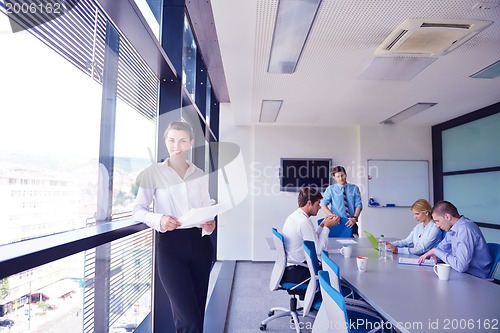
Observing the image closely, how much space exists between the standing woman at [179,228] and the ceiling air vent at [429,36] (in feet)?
7.03

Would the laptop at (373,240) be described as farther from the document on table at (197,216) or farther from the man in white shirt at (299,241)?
the document on table at (197,216)

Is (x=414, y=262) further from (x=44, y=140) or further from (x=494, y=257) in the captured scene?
(x=44, y=140)

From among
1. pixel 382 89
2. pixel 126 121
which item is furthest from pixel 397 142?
pixel 126 121

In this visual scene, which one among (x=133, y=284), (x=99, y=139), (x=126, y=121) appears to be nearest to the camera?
(x=99, y=139)

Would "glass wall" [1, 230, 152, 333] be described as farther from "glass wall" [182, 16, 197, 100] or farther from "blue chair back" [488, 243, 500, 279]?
"blue chair back" [488, 243, 500, 279]

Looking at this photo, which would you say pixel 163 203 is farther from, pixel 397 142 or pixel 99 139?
pixel 397 142

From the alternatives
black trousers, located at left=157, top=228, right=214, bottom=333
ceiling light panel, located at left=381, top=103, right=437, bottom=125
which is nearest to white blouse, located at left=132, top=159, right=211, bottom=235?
black trousers, located at left=157, top=228, right=214, bottom=333

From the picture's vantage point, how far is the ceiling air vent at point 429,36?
109 inches

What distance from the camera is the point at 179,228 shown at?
1875mm

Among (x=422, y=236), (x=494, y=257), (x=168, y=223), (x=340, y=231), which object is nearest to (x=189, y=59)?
(x=168, y=223)

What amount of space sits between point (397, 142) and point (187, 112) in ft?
17.1

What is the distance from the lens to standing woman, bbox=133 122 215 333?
1847mm

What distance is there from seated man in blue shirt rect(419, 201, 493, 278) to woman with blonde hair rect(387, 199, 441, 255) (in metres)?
0.40

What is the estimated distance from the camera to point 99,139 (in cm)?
180
